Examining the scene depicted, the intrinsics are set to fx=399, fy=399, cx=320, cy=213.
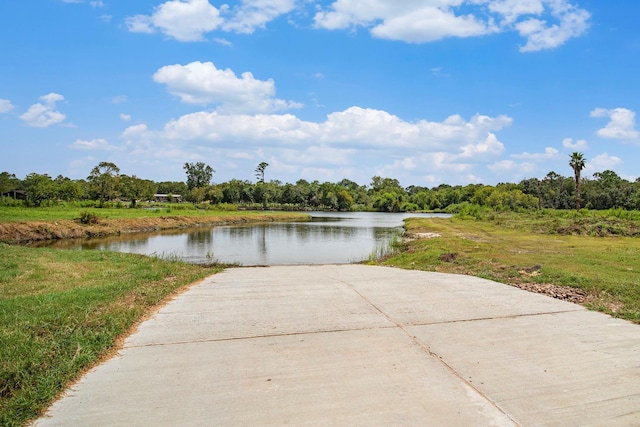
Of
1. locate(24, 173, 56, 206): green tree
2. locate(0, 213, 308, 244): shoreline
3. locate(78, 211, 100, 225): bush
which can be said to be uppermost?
locate(24, 173, 56, 206): green tree

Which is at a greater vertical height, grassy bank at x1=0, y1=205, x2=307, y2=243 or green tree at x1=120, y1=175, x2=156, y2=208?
green tree at x1=120, y1=175, x2=156, y2=208

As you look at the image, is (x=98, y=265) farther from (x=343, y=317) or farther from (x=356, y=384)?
(x=356, y=384)

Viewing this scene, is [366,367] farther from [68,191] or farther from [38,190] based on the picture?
[68,191]

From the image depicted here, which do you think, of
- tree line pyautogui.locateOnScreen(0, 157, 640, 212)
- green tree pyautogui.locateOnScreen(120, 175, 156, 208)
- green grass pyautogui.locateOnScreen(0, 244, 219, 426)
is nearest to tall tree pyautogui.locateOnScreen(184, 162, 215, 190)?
tree line pyautogui.locateOnScreen(0, 157, 640, 212)

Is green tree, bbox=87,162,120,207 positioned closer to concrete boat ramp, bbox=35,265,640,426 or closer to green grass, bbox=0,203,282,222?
green grass, bbox=0,203,282,222

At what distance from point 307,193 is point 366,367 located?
116595 mm

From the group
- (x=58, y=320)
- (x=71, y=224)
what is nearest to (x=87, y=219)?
(x=71, y=224)

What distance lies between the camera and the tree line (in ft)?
198

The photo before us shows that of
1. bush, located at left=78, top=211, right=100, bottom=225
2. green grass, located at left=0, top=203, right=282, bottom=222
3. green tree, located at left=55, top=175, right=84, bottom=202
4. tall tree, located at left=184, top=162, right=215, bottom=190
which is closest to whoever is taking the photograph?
green grass, located at left=0, top=203, right=282, bottom=222

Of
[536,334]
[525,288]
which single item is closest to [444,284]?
[525,288]

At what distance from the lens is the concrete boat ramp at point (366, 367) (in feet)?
11.4

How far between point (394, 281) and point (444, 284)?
1.14m

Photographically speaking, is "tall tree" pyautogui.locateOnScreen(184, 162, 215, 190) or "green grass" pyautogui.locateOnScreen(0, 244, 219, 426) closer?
"green grass" pyautogui.locateOnScreen(0, 244, 219, 426)

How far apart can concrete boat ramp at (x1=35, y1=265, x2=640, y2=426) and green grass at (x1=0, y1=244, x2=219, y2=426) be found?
260mm
